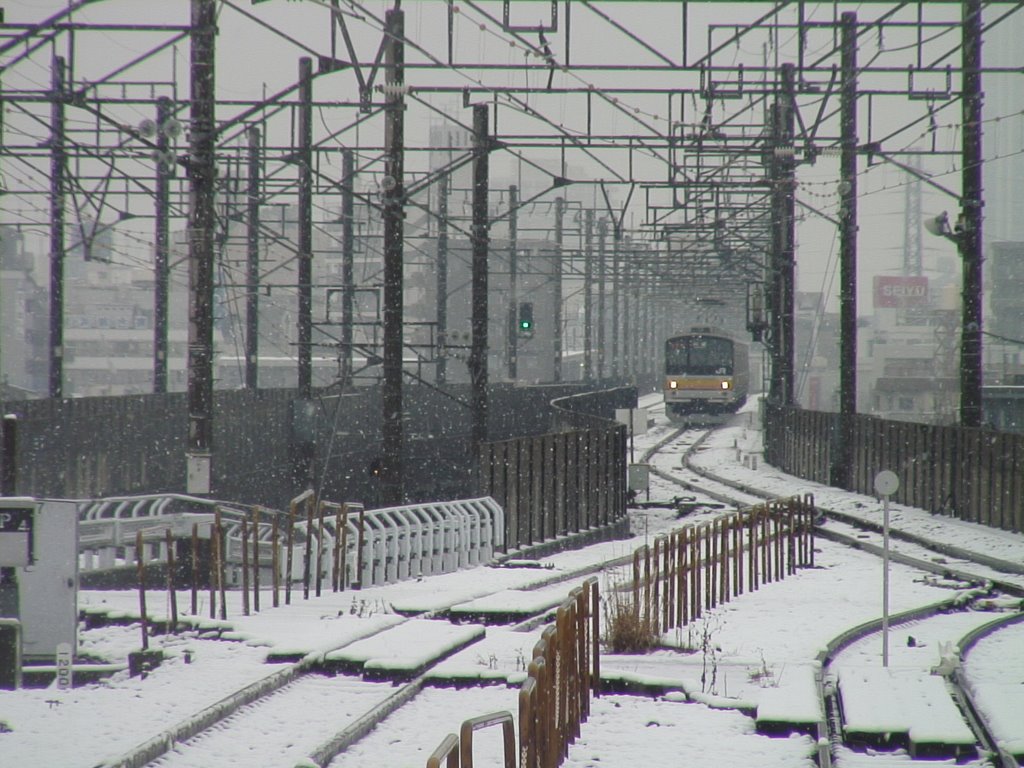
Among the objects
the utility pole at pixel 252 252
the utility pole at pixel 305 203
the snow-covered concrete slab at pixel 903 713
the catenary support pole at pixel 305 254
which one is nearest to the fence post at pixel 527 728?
the snow-covered concrete slab at pixel 903 713

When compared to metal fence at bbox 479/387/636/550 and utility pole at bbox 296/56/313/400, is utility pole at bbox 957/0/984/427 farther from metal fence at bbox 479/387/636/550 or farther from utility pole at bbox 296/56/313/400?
utility pole at bbox 296/56/313/400

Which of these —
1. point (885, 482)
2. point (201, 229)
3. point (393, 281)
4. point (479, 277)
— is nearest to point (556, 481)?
point (393, 281)

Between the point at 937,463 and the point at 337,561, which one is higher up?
the point at 937,463

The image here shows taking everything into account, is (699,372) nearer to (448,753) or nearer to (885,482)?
(885,482)

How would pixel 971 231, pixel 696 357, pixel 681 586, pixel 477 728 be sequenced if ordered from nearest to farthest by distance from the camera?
pixel 477 728
pixel 681 586
pixel 971 231
pixel 696 357

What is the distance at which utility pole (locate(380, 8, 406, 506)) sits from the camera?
18828mm

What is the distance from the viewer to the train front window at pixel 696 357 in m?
49.8

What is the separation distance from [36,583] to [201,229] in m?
6.27

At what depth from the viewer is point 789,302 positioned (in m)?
31.7

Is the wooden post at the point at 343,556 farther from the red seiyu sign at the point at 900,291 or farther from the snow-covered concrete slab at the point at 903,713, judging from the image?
the red seiyu sign at the point at 900,291

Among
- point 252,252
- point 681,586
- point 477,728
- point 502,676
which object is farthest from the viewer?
point 252,252

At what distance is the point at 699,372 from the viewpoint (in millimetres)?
49969

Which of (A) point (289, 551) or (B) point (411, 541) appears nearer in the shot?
(A) point (289, 551)

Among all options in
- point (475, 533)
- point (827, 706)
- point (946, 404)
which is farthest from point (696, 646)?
point (946, 404)
